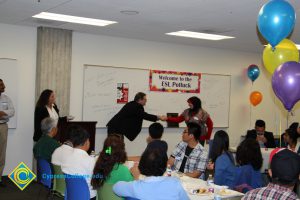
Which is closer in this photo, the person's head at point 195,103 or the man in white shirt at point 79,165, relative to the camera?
the man in white shirt at point 79,165

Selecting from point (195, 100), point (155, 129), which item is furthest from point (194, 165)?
point (195, 100)

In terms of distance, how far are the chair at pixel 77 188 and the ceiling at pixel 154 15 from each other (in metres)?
2.28

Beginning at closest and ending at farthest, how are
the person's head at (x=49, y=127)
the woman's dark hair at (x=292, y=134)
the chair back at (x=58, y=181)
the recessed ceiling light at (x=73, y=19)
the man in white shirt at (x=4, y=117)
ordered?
the chair back at (x=58, y=181) < the person's head at (x=49, y=127) < the woman's dark hair at (x=292, y=134) < the recessed ceiling light at (x=73, y=19) < the man in white shirt at (x=4, y=117)

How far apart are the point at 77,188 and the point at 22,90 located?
3957 mm

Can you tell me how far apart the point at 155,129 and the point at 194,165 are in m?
0.91

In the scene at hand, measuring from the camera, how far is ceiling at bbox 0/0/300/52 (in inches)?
200

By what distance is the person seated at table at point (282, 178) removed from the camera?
2.54 m

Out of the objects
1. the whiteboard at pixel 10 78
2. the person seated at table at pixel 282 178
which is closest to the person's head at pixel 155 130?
the whiteboard at pixel 10 78

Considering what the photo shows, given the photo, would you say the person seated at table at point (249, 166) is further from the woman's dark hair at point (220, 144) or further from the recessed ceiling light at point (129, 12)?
the recessed ceiling light at point (129, 12)

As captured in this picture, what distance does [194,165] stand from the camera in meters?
4.79

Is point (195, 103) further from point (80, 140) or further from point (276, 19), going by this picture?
point (80, 140)

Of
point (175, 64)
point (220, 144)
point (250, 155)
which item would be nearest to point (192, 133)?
point (220, 144)

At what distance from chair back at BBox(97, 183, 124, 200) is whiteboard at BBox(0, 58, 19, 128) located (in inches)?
161

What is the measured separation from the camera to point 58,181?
459 cm
